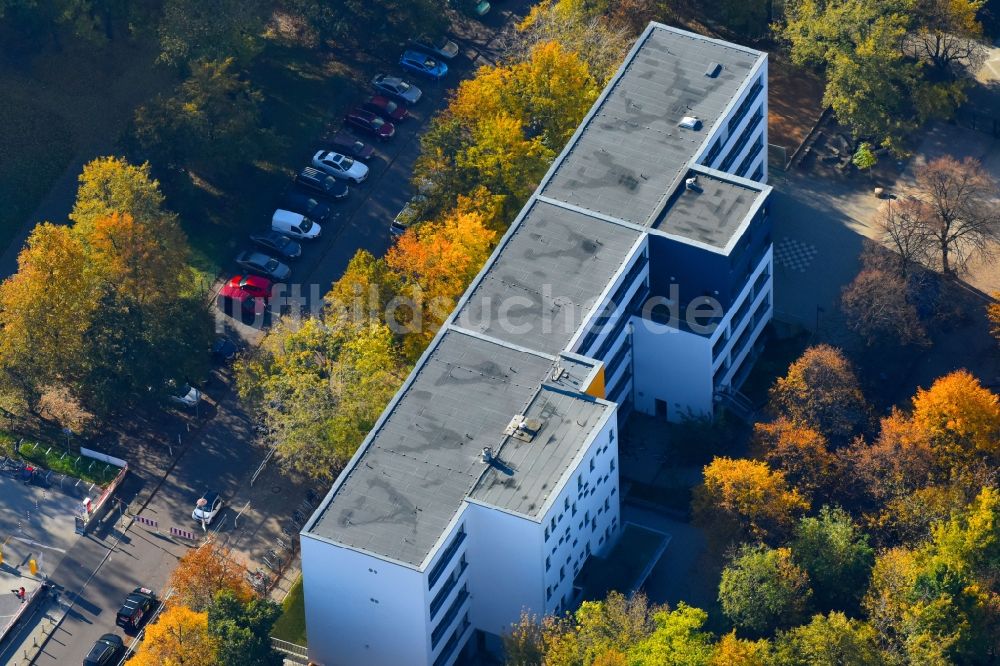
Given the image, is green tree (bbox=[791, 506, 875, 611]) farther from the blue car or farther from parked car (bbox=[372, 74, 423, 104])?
the blue car

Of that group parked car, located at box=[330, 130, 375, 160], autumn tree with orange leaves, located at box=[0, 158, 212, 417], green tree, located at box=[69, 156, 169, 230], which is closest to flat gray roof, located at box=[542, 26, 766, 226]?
parked car, located at box=[330, 130, 375, 160]

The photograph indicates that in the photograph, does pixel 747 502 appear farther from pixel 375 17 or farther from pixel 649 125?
pixel 375 17

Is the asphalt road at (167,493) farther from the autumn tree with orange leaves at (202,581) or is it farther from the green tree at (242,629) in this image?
the green tree at (242,629)

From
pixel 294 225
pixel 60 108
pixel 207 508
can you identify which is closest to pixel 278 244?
pixel 294 225

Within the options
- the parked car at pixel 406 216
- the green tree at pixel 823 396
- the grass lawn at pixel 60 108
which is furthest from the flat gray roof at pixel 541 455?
the grass lawn at pixel 60 108

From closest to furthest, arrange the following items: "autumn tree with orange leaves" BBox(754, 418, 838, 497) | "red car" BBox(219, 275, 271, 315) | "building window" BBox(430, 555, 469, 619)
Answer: "building window" BBox(430, 555, 469, 619)
"autumn tree with orange leaves" BBox(754, 418, 838, 497)
"red car" BBox(219, 275, 271, 315)

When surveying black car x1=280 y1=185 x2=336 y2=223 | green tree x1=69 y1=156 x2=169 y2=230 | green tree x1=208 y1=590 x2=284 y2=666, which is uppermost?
black car x1=280 y1=185 x2=336 y2=223
